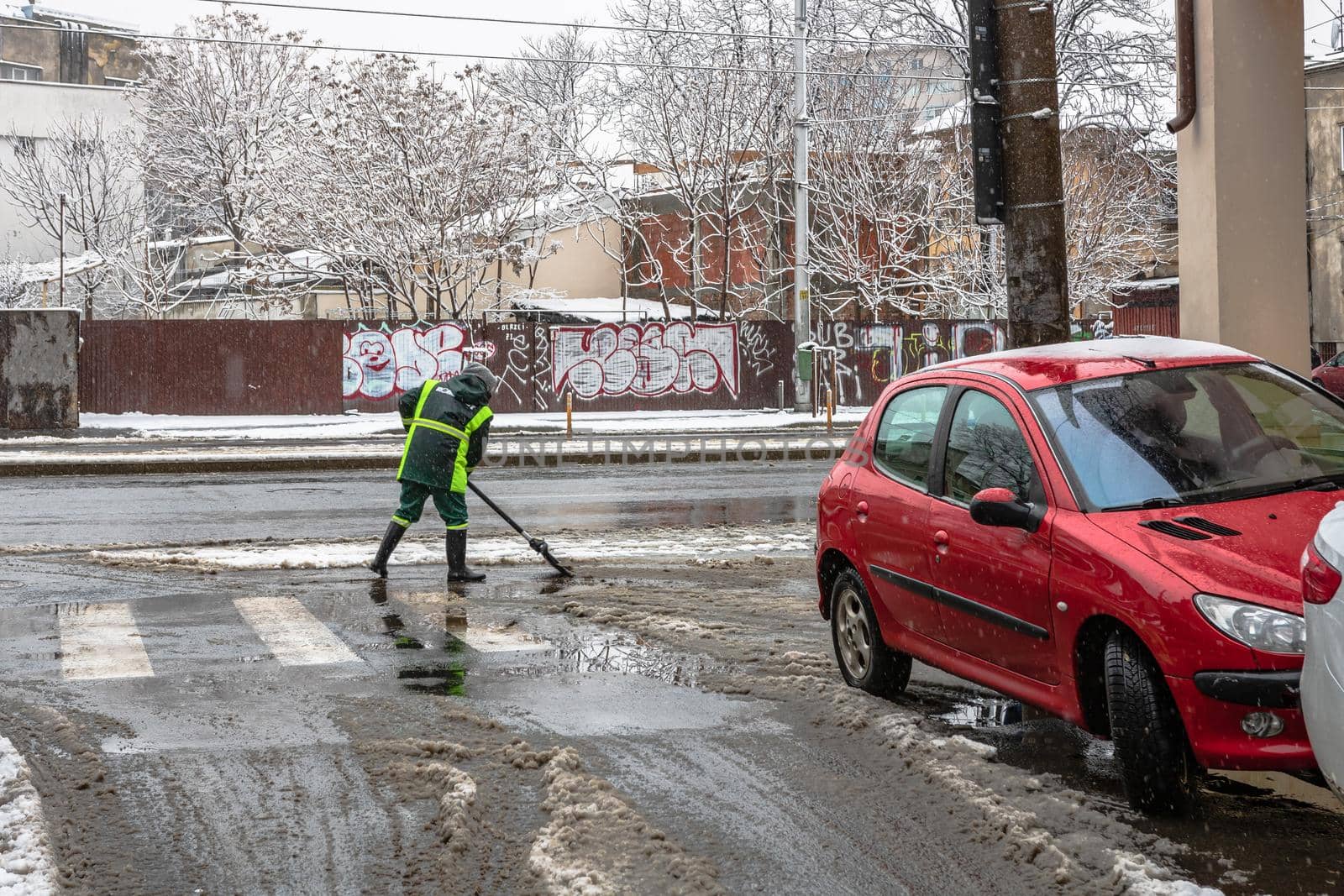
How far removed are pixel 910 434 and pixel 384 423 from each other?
897 inches

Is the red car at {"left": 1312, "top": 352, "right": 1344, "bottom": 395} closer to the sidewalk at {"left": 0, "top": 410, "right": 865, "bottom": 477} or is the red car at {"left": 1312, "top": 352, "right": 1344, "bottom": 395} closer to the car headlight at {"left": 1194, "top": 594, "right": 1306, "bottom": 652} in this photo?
the sidewalk at {"left": 0, "top": 410, "right": 865, "bottom": 477}

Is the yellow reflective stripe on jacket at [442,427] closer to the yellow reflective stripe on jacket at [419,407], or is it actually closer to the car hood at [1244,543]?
the yellow reflective stripe on jacket at [419,407]

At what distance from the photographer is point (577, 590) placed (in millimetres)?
9523

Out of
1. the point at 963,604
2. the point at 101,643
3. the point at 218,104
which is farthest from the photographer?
the point at 218,104

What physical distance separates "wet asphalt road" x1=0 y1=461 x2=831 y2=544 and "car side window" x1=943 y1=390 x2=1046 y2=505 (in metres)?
7.10

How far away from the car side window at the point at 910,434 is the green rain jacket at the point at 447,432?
3.85m

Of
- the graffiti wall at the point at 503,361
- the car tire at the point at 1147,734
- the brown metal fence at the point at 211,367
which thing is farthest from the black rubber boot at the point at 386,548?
the brown metal fence at the point at 211,367

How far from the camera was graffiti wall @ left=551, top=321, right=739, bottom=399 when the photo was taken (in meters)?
31.9

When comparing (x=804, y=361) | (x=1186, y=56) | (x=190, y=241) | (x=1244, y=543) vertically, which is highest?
(x=190, y=241)

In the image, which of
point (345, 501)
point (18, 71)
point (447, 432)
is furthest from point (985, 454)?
point (18, 71)

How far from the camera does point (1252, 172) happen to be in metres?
10.1

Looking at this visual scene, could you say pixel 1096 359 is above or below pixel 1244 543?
above

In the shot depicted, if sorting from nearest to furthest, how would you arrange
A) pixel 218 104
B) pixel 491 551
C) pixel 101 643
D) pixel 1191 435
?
pixel 1191 435 → pixel 101 643 → pixel 491 551 → pixel 218 104

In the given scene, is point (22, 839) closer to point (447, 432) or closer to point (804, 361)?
→ point (447, 432)
